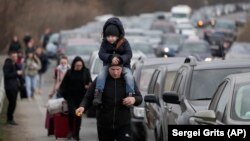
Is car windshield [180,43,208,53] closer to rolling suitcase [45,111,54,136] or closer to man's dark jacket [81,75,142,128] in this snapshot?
rolling suitcase [45,111,54,136]

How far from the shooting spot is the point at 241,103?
36.2ft

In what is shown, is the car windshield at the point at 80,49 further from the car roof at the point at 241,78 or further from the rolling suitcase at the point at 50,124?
the car roof at the point at 241,78

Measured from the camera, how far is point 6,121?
23547mm

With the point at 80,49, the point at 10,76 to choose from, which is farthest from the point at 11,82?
the point at 80,49

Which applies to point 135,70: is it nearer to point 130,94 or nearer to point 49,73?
point 130,94

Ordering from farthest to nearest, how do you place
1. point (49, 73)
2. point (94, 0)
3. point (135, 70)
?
point (94, 0), point (49, 73), point (135, 70)

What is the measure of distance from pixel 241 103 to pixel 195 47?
32.1m

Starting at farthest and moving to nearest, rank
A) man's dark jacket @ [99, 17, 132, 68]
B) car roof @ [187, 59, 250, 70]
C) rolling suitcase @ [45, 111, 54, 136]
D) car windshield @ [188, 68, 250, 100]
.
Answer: rolling suitcase @ [45, 111, 54, 136] < car roof @ [187, 59, 250, 70] < car windshield @ [188, 68, 250, 100] < man's dark jacket @ [99, 17, 132, 68]

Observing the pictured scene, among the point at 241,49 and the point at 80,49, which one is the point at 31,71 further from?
the point at 241,49

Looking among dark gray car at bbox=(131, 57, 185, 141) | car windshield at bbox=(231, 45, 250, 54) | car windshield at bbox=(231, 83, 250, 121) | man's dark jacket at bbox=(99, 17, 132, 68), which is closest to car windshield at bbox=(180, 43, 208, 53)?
car windshield at bbox=(231, 45, 250, 54)

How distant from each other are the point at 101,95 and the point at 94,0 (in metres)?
78.0

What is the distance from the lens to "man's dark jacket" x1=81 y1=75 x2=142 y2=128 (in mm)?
12586

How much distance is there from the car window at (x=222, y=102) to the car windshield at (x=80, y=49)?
81.2ft

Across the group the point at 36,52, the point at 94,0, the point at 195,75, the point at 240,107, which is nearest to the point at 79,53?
the point at 36,52
